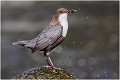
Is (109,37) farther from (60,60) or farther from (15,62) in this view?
(15,62)

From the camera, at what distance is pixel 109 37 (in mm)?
12992

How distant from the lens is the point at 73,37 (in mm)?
13086

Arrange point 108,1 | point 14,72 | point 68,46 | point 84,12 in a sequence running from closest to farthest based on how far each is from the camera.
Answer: point 14,72, point 68,46, point 84,12, point 108,1

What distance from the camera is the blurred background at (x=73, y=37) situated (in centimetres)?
1148

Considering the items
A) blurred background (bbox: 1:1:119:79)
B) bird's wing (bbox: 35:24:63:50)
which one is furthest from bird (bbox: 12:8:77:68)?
blurred background (bbox: 1:1:119:79)

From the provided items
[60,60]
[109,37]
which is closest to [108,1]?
[109,37]

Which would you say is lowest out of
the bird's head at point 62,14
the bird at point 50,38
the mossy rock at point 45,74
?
the mossy rock at point 45,74

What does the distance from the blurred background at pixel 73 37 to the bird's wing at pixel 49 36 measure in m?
5.24

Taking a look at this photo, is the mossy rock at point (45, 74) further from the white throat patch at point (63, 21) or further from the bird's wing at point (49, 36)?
the white throat patch at point (63, 21)

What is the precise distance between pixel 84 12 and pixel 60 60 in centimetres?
368

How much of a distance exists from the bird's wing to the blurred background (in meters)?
5.24

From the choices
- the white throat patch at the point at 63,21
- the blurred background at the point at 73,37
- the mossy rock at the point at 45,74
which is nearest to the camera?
the mossy rock at the point at 45,74

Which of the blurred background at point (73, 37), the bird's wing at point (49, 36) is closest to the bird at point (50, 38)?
the bird's wing at point (49, 36)

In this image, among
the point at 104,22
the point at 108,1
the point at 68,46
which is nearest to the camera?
the point at 68,46
